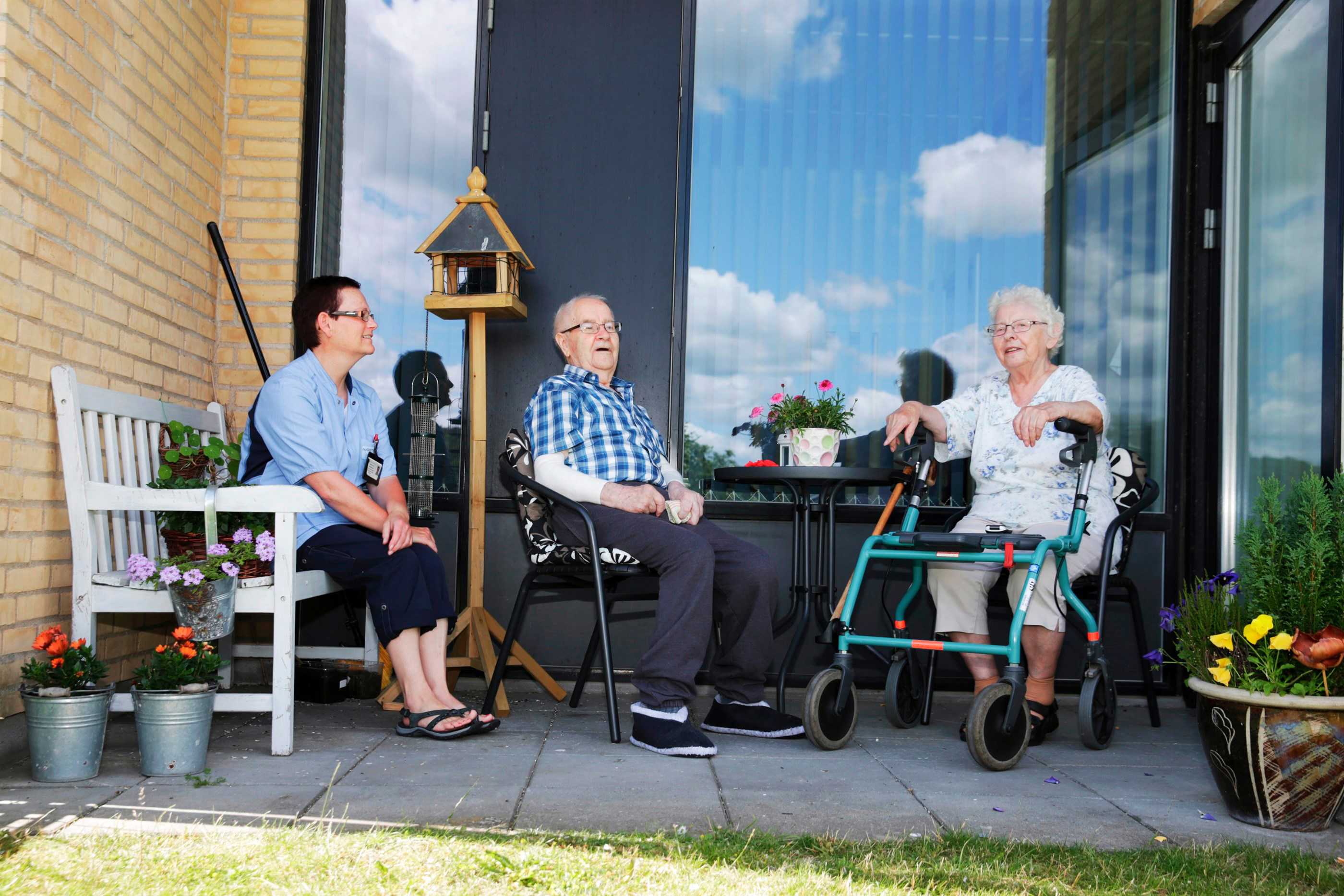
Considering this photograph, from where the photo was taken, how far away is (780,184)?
4.09 m

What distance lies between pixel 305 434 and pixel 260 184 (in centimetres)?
138

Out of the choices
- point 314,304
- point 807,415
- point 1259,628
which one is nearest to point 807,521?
point 807,415

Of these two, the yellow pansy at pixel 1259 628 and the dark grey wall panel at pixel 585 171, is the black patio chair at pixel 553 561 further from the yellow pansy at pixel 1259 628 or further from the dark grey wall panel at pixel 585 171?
the yellow pansy at pixel 1259 628

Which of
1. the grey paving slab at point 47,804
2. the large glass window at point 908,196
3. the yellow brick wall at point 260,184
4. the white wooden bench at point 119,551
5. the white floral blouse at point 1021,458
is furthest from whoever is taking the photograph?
the large glass window at point 908,196

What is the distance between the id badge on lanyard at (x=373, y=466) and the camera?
10.6 ft

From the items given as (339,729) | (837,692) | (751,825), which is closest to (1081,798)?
(837,692)

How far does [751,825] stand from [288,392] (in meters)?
1.70

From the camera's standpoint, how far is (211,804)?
219 centimetres

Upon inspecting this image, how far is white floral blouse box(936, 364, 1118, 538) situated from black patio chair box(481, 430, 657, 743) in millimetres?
1046

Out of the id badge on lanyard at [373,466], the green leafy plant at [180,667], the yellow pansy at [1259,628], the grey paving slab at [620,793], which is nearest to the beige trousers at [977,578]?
the yellow pansy at [1259,628]

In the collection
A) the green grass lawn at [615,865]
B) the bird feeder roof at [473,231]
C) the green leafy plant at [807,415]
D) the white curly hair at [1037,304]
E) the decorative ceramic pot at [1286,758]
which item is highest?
the bird feeder roof at [473,231]

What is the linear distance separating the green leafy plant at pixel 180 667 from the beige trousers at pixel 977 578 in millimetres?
1989

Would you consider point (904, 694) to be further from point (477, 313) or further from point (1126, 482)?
point (477, 313)

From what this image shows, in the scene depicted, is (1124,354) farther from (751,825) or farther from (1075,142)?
(751,825)
